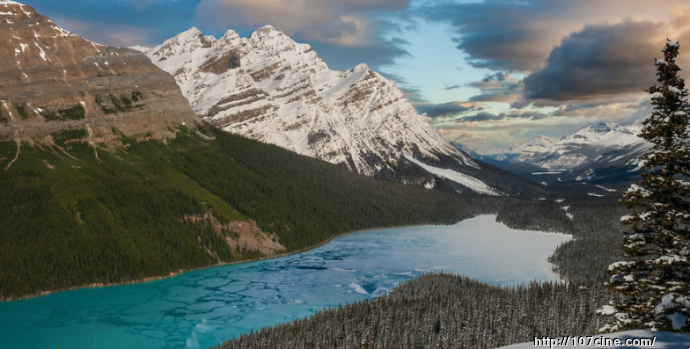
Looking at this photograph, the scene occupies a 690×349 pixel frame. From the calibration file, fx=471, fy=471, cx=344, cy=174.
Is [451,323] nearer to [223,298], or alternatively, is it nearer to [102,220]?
[223,298]

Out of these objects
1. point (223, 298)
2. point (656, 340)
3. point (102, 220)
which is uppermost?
point (102, 220)

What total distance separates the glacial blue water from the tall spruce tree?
78.9 metres

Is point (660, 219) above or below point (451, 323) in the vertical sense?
above

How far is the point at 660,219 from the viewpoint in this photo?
33344 mm

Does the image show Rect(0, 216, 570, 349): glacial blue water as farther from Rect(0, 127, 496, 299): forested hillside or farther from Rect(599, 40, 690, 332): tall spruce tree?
Rect(599, 40, 690, 332): tall spruce tree

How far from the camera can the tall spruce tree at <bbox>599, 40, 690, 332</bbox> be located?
32125mm

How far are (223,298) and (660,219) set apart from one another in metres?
110

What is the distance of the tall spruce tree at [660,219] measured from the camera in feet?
105

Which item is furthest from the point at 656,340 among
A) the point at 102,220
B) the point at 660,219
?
the point at 102,220

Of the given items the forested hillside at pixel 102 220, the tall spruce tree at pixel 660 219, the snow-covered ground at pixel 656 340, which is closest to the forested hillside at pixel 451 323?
the tall spruce tree at pixel 660 219

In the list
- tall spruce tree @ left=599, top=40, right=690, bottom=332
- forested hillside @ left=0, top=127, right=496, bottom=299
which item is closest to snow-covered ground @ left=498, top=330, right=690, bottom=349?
tall spruce tree @ left=599, top=40, right=690, bottom=332

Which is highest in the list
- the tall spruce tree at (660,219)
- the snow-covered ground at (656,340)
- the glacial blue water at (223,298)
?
the tall spruce tree at (660,219)

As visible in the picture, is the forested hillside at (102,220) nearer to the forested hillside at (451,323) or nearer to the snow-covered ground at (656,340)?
the forested hillside at (451,323)

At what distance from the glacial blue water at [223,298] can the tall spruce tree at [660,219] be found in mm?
78855
